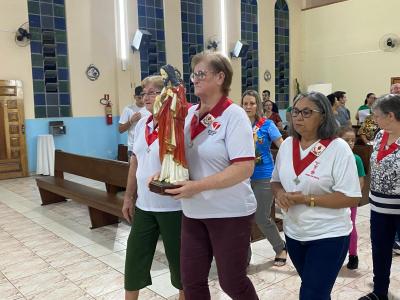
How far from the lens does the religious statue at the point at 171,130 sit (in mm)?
1749

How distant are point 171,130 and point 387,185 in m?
1.41

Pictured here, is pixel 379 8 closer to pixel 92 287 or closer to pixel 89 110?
pixel 89 110

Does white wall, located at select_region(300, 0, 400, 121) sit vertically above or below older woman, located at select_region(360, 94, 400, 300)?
above

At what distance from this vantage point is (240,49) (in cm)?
1104

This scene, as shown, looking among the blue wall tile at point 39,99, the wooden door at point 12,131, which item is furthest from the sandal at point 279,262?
the blue wall tile at point 39,99

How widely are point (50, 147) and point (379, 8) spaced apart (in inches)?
357

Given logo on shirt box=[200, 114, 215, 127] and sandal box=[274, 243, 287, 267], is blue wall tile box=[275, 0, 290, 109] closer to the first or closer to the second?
sandal box=[274, 243, 287, 267]

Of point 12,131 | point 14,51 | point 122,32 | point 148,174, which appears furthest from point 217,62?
point 122,32

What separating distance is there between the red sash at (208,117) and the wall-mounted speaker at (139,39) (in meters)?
7.80

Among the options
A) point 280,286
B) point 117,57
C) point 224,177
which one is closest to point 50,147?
point 117,57

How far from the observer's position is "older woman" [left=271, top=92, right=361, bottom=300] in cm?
178

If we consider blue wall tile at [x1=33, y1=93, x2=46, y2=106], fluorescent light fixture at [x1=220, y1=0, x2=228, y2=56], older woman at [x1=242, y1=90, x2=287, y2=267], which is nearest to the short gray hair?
older woman at [x1=242, y1=90, x2=287, y2=267]

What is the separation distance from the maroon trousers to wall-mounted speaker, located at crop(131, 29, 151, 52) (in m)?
7.89

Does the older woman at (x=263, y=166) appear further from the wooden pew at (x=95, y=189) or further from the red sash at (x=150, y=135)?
the wooden pew at (x=95, y=189)
